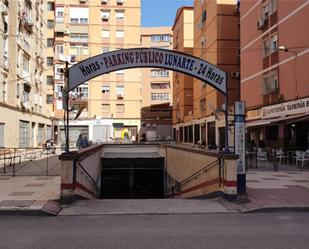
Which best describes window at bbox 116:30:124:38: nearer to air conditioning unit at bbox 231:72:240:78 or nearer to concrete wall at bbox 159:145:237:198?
air conditioning unit at bbox 231:72:240:78

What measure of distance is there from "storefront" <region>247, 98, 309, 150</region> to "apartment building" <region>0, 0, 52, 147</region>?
18.7 m

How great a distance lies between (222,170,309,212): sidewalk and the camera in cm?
1103

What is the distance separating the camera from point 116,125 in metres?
63.4

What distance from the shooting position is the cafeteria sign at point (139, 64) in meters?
13.5

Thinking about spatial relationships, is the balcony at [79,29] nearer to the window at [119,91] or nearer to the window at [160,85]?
the window at [119,91]

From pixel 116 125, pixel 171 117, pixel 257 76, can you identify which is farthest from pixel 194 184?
pixel 171 117

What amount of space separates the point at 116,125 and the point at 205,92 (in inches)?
→ 620

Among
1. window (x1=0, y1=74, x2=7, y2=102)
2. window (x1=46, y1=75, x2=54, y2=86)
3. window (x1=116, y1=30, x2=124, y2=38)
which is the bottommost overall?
window (x1=0, y1=74, x2=7, y2=102)

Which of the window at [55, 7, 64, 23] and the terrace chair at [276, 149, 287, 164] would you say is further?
the window at [55, 7, 64, 23]

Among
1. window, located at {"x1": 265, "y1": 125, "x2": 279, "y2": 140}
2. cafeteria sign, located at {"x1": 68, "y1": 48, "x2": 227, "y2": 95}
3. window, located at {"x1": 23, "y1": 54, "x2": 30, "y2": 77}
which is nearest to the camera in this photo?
cafeteria sign, located at {"x1": 68, "y1": 48, "x2": 227, "y2": 95}

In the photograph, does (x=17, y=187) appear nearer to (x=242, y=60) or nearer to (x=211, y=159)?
(x=211, y=159)

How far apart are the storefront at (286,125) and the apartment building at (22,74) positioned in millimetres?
18694

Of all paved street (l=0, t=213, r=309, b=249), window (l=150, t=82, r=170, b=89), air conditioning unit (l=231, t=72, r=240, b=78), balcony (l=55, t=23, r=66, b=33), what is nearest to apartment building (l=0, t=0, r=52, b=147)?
balcony (l=55, t=23, r=66, b=33)

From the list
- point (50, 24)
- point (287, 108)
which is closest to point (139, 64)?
point (287, 108)
